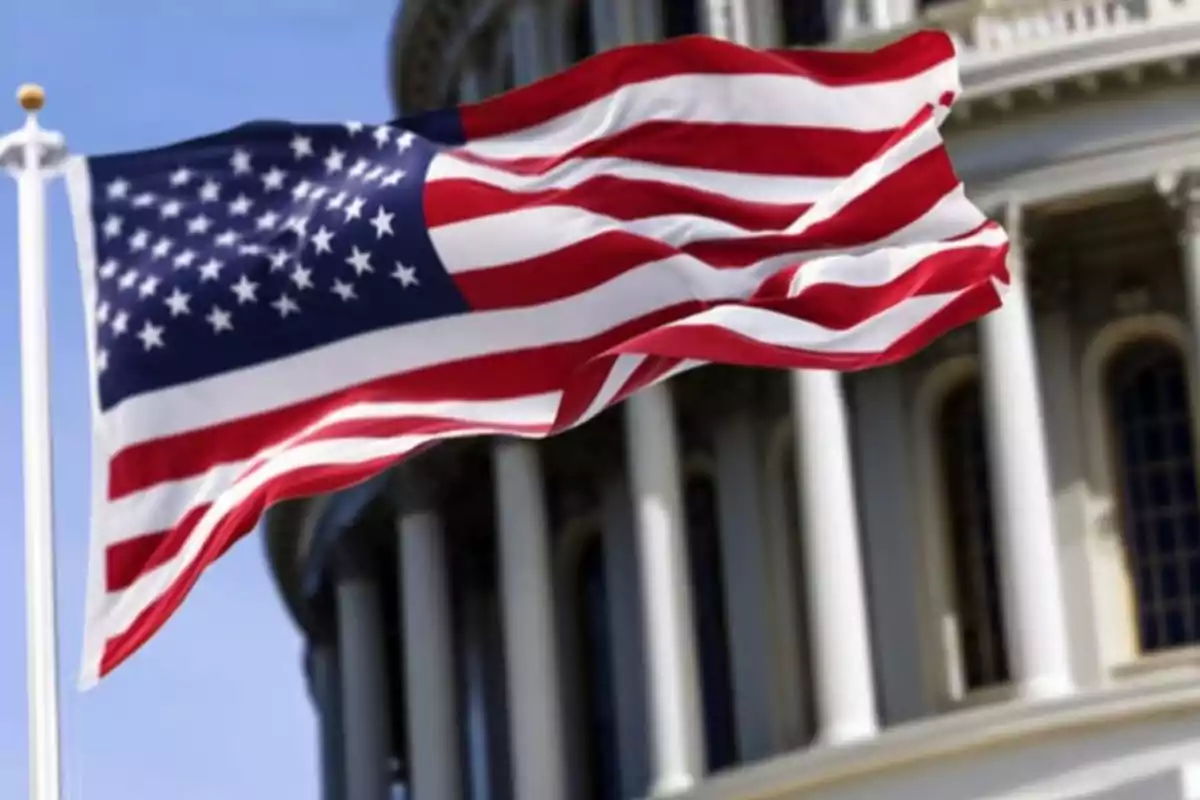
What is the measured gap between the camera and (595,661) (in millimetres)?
50562

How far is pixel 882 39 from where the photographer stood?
44.5 m

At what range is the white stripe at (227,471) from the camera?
24297 millimetres

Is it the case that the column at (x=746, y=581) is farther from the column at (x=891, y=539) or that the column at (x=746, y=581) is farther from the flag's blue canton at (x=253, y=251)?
the flag's blue canton at (x=253, y=251)

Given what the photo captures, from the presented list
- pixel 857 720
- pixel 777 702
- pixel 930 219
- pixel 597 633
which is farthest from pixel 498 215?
pixel 597 633

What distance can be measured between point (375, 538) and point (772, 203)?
26583mm

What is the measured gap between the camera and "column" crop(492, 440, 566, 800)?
47.0 m

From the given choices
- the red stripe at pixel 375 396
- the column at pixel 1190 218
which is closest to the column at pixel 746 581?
the column at pixel 1190 218

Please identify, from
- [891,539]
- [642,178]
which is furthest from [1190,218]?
[642,178]

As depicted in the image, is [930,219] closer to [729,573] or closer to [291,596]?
[729,573]

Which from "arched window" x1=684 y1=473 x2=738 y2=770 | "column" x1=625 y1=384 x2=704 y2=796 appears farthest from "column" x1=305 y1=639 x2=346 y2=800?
"column" x1=625 y1=384 x2=704 y2=796

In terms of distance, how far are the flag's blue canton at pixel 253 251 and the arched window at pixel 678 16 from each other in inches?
898

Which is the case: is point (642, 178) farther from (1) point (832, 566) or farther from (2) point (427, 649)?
(2) point (427, 649)

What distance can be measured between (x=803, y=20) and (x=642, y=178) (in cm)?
2106

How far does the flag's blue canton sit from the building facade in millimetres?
15264
